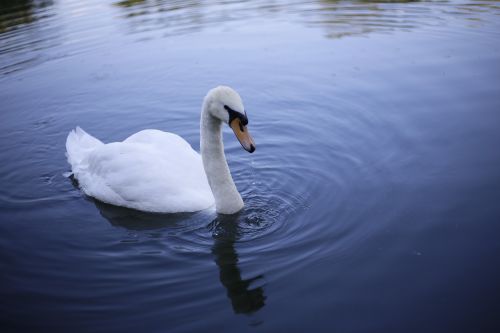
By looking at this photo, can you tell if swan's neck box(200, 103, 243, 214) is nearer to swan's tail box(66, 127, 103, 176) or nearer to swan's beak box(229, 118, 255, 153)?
swan's beak box(229, 118, 255, 153)

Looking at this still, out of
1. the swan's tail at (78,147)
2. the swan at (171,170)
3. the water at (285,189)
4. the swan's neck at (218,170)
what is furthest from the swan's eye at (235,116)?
the swan's tail at (78,147)

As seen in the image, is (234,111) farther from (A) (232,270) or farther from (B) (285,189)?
(B) (285,189)

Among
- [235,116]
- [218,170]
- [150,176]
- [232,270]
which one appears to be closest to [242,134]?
[235,116]

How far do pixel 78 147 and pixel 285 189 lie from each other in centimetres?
362

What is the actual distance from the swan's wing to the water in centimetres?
23

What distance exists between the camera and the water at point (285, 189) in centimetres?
528

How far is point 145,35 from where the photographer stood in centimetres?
1633

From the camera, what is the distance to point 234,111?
6.08 metres

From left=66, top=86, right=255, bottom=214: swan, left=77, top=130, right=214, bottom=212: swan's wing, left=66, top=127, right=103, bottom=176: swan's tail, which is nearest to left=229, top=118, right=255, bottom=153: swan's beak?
left=66, top=86, right=255, bottom=214: swan

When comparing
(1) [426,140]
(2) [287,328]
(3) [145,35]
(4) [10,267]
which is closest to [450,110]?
(1) [426,140]

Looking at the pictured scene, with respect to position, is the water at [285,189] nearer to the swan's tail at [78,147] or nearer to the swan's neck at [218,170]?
the swan's neck at [218,170]

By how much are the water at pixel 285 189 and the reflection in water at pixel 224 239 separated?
2 cm

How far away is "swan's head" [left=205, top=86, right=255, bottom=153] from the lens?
6.03m

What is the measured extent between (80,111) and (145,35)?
5.79 m
